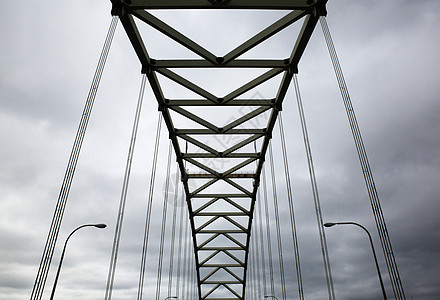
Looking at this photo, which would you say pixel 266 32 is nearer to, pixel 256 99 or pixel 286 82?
pixel 286 82

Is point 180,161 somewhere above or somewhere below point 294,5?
above

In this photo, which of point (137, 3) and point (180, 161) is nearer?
point (137, 3)

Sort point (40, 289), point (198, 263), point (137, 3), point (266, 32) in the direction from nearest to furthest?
point (40, 289), point (137, 3), point (266, 32), point (198, 263)

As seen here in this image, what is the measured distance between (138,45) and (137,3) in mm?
2472

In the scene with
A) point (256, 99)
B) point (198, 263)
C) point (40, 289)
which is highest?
point (256, 99)

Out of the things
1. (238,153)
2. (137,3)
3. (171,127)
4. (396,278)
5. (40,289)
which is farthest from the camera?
(238,153)

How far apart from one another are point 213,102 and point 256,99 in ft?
10.2

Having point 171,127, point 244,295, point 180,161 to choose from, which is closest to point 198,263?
point 244,295

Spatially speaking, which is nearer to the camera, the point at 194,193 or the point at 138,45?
the point at 138,45

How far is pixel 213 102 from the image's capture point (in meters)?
17.0

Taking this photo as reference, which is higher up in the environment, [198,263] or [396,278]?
[198,263]

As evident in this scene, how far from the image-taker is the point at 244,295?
54.8 meters

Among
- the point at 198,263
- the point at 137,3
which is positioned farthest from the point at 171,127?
the point at 198,263

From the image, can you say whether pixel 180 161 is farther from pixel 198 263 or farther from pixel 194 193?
pixel 198 263
